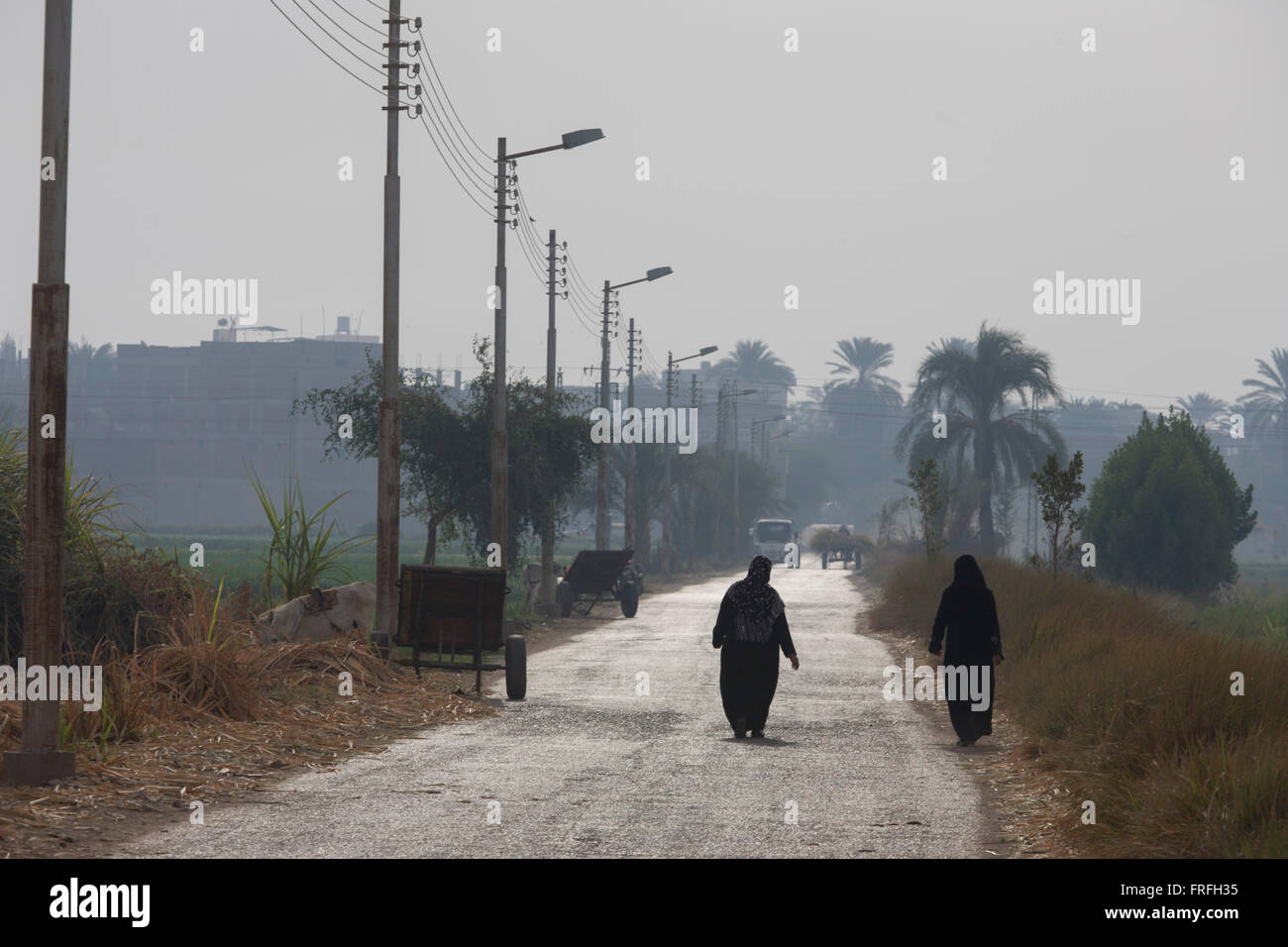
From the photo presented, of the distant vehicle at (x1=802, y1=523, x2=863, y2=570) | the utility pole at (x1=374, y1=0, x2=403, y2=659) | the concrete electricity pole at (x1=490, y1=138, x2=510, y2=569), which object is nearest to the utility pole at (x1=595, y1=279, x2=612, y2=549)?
the concrete electricity pole at (x1=490, y1=138, x2=510, y2=569)

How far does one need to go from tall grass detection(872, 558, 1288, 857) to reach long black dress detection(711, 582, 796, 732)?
241 centimetres

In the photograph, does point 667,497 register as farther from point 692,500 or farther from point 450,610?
point 450,610

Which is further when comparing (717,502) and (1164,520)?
(717,502)

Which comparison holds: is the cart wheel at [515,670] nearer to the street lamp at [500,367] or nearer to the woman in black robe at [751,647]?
the woman in black robe at [751,647]

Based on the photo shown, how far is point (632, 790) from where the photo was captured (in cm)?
1088

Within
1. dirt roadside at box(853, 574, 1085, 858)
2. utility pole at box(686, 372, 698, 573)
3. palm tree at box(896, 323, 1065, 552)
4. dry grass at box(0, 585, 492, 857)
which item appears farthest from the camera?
utility pole at box(686, 372, 698, 573)

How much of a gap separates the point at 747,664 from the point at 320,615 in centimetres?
754

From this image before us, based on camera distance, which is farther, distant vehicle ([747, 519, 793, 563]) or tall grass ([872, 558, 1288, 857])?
distant vehicle ([747, 519, 793, 563])

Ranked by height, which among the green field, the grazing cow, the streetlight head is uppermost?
the streetlight head

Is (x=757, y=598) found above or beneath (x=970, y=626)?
above

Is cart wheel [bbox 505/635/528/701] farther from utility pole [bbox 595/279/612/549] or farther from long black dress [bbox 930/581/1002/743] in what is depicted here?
utility pole [bbox 595/279/612/549]

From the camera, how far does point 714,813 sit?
9969mm

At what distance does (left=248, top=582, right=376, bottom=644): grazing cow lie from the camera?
1931 centimetres

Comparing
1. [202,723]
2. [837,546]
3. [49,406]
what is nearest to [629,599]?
[202,723]
